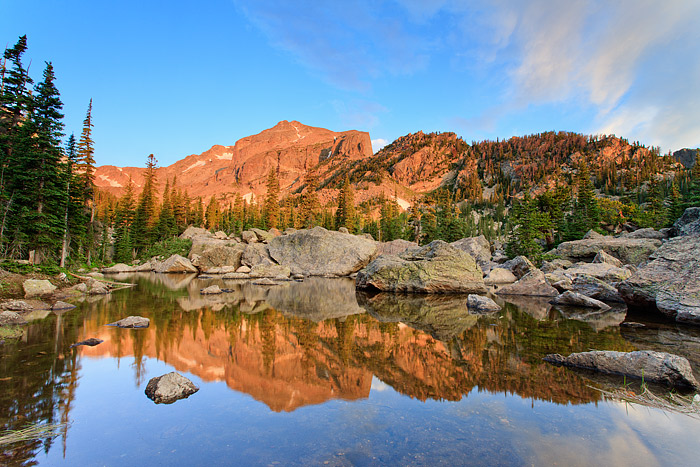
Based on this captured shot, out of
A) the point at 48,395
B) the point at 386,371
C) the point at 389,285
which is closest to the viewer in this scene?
the point at 48,395

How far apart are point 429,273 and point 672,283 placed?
9933 mm

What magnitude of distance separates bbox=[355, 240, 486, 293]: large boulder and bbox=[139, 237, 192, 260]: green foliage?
108 feet

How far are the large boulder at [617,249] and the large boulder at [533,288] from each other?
6.32 metres

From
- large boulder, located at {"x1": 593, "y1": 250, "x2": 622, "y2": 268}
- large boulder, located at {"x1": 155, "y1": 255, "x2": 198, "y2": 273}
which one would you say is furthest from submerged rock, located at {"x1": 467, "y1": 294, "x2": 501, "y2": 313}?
large boulder, located at {"x1": 155, "y1": 255, "x2": 198, "y2": 273}

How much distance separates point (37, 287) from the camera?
13.8m

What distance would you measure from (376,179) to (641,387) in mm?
186485

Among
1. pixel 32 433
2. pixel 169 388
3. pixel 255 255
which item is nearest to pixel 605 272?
pixel 169 388

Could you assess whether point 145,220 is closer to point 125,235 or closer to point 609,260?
point 125,235

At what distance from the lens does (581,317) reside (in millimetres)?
11141

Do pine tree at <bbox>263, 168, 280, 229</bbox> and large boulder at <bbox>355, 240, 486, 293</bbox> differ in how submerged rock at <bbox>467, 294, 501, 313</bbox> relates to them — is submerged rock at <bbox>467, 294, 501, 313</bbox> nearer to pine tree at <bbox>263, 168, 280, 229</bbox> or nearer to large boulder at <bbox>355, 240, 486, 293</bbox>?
large boulder at <bbox>355, 240, 486, 293</bbox>

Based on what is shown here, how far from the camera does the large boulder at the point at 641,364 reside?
5.30m

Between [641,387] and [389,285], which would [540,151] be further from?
[641,387]

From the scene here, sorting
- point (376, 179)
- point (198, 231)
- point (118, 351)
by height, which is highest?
point (376, 179)

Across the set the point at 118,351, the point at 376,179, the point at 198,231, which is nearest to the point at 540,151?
the point at 376,179
